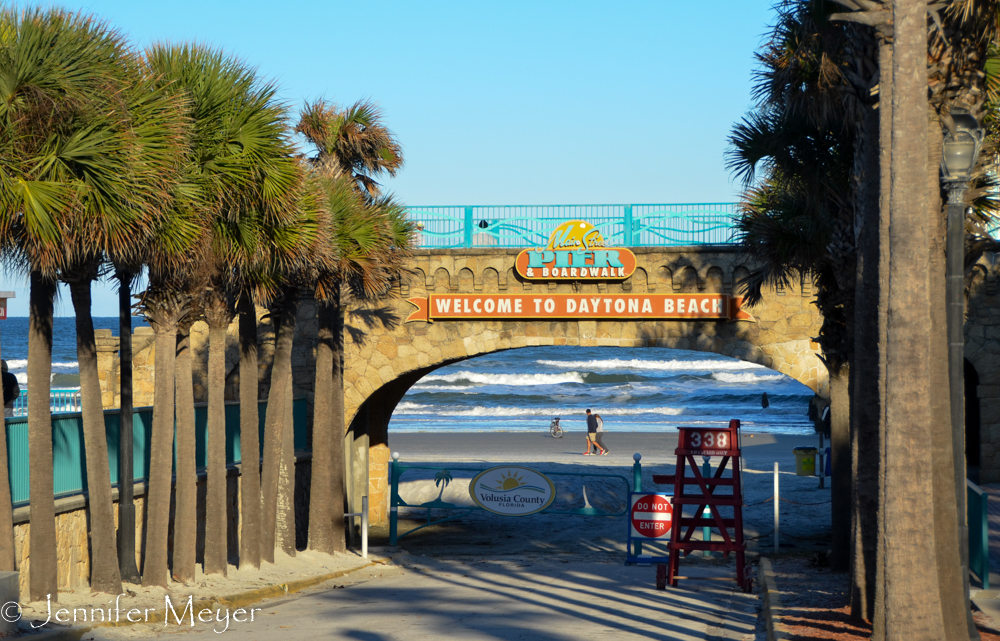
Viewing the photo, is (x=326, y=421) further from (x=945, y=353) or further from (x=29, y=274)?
(x=945, y=353)

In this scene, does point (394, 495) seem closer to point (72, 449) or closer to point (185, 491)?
point (185, 491)

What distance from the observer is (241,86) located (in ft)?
38.3

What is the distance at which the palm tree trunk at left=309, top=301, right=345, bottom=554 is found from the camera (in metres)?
16.7

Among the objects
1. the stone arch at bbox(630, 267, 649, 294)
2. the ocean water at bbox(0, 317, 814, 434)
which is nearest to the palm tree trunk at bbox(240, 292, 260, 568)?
the stone arch at bbox(630, 267, 649, 294)

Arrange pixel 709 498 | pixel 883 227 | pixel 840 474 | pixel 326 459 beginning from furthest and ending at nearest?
pixel 326 459
pixel 709 498
pixel 840 474
pixel 883 227

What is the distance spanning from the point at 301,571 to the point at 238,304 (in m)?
4.07

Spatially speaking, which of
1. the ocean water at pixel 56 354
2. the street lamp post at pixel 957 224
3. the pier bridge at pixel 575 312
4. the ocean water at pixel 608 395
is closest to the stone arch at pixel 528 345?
the pier bridge at pixel 575 312

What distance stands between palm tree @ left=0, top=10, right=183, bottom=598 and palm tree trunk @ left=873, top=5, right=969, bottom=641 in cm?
682

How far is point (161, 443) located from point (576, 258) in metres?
9.15

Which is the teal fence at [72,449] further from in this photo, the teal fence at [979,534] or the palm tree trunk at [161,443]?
the teal fence at [979,534]

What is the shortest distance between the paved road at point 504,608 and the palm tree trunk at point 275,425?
125cm

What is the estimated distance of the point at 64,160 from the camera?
30.5 ft

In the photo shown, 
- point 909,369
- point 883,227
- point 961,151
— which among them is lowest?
point 909,369

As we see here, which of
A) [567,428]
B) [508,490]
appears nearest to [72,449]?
[508,490]
